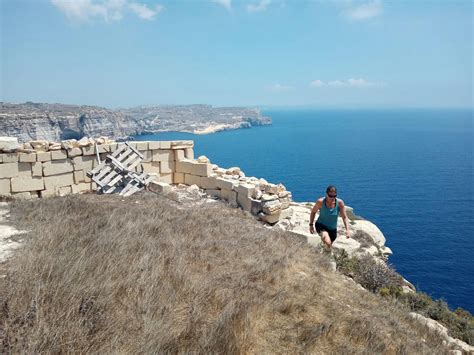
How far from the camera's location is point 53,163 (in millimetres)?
11039

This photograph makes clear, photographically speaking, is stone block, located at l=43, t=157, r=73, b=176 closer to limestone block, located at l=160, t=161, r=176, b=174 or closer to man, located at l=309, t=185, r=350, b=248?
limestone block, located at l=160, t=161, r=176, b=174

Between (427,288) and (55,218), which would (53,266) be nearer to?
(55,218)

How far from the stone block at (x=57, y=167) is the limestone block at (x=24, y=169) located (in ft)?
1.32

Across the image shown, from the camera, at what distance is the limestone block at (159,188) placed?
1135 centimetres

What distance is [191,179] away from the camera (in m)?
13.5

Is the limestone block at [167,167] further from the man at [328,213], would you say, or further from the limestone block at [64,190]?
the man at [328,213]

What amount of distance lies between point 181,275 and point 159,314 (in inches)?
39.8

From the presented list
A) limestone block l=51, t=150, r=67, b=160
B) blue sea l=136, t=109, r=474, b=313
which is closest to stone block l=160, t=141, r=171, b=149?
limestone block l=51, t=150, r=67, b=160

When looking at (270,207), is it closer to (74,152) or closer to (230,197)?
(230,197)

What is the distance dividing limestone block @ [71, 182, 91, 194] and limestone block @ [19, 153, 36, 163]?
1.48 meters

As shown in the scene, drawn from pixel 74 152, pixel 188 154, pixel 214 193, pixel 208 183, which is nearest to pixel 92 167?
pixel 74 152

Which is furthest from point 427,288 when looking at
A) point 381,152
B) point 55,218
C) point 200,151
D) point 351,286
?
point 200,151

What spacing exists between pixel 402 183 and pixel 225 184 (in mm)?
47995

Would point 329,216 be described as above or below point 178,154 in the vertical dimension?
below
